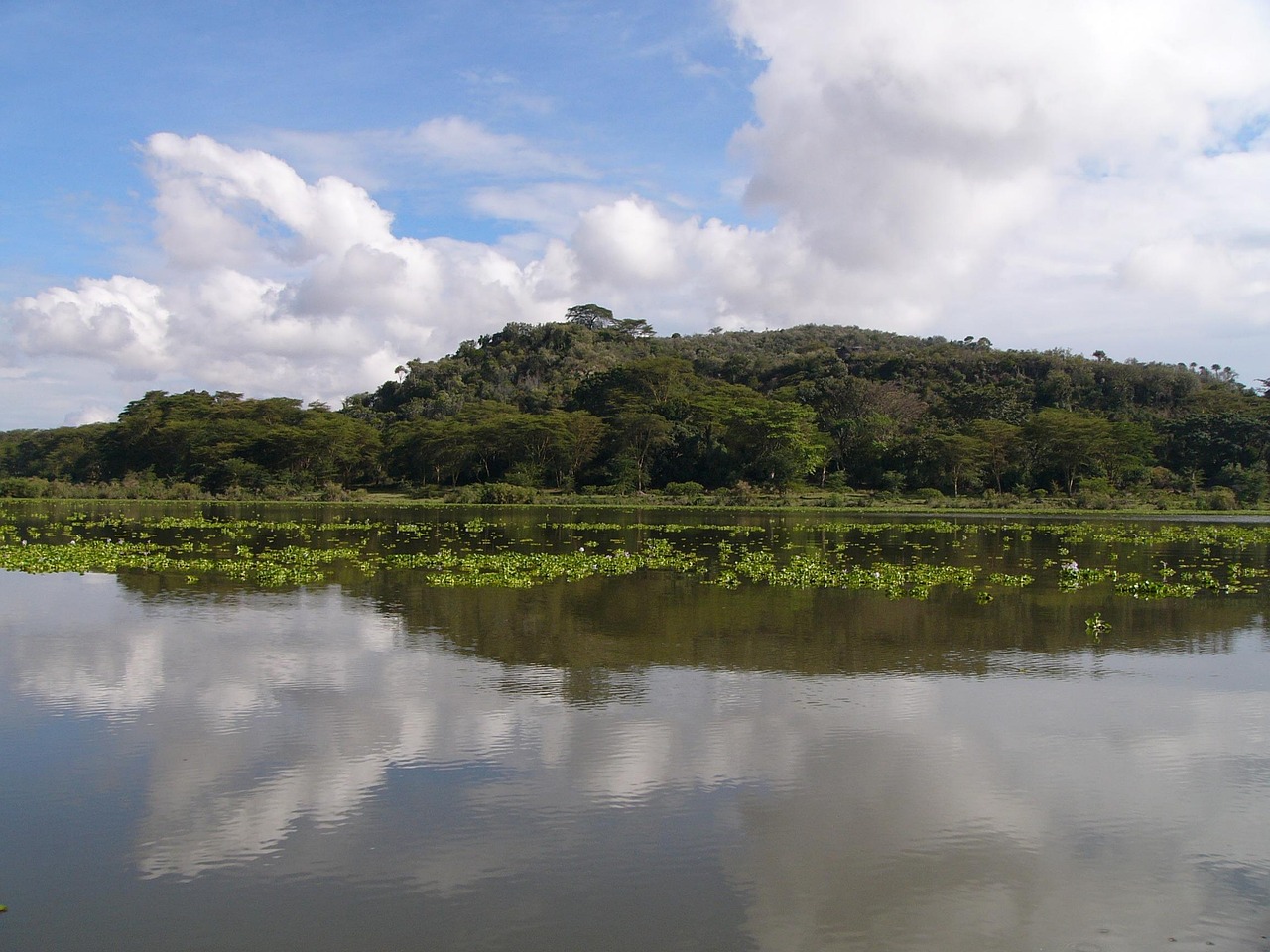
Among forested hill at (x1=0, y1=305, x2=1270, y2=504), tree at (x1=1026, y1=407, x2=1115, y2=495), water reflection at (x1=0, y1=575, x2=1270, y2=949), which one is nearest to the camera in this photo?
water reflection at (x1=0, y1=575, x2=1270, y2=949)

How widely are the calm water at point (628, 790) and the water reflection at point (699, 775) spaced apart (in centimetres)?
3

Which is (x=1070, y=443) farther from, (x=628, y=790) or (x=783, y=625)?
(x=628, y=790)

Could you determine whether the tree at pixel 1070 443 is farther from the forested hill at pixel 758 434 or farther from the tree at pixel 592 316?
the tree at pixel 592 316

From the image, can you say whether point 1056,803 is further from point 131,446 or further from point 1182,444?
point 131,446

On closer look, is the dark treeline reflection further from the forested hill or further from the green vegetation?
the forested hill

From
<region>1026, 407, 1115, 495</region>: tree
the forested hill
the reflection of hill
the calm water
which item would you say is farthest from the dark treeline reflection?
<region>1026, 407, 1115, 495</region>: tree

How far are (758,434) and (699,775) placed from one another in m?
58.9

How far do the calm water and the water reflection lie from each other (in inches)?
1.4

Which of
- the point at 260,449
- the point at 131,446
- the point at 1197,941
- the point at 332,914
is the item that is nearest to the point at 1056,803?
the point at 1197,941

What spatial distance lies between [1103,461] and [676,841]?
218 feet

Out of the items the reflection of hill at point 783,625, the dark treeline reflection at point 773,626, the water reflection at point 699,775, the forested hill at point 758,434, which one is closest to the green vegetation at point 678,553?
the dark treeline reflection at point 773,626

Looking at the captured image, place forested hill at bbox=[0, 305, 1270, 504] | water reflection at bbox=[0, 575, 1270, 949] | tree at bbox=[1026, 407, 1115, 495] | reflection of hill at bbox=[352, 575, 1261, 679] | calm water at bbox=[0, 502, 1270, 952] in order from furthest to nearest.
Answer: forested hill at bbox=[0, 305, 1270, 504]
tree at bbox=[1026, 407, 1115, 495]
reflection of hill at bbox=[352, 575, 1261, 679]
water reflection at bbox=[0, 575, 1270, 949]
calm water at bbox=[0, 502, 1270, 952]

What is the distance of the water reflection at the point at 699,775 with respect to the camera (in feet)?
20.2

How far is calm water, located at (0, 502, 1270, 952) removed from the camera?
598cm
